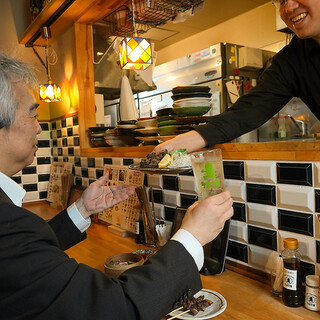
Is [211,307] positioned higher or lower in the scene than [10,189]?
lower

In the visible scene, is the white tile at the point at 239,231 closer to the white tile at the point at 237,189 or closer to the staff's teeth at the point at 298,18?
the white tile at the point at 237,189

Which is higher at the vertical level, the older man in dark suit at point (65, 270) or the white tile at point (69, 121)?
the white tile at point (69, 121)

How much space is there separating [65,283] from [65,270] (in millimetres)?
29

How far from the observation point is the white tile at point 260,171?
4.27ft

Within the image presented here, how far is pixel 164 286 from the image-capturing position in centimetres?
80

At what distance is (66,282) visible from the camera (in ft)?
2.45

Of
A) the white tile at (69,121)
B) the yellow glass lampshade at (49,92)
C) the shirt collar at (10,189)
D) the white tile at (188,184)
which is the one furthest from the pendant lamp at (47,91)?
the shirt collar at (10,189)

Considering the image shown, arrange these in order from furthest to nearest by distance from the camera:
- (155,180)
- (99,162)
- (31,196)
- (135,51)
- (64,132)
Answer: (31,196), (64,132), (99,162), (135,51), (155,180)

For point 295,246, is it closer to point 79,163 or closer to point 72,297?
point 72,297

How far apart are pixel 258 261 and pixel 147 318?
77 cm

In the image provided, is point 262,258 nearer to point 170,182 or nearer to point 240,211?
point 240,211

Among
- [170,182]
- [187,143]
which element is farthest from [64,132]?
[187,143]

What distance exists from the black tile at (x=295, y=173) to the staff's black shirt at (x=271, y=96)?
30 cm

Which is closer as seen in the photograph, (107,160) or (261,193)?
(261,193)
